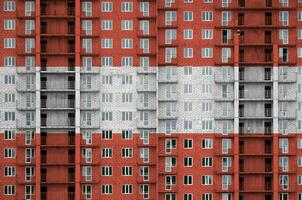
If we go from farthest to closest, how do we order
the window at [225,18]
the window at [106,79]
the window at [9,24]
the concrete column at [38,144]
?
the window at [225,18] → the window at [9,24] → the window at [106,79] → the concrete column at [38,144]

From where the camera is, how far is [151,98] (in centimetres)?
8756

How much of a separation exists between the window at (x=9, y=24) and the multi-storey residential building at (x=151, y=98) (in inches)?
6.1

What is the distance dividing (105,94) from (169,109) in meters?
9.06

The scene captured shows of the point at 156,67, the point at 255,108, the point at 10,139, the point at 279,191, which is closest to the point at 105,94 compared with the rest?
the point at 156,67

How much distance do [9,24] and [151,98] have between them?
22.2 m

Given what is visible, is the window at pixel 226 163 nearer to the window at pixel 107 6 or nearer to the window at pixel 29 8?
the window at pixel 107 6

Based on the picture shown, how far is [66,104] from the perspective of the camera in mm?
86938

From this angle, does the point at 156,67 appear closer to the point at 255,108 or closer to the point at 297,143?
the point at 255,108

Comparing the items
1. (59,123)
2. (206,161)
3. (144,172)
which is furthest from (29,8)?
(206,161)

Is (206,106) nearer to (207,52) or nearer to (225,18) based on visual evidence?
(207,52)

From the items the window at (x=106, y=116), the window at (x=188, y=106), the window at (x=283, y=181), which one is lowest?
the window at (x=283, y=181)

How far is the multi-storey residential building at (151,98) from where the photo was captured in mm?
86625

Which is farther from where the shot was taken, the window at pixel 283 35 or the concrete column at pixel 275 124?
the window at pixel 283 35

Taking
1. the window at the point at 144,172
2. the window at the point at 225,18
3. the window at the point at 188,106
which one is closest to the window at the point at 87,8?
A: the window at the point at 188,106
